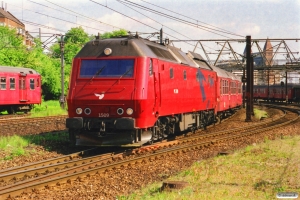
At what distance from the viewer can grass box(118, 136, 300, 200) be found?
8336mm

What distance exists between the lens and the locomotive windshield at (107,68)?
46.0ft

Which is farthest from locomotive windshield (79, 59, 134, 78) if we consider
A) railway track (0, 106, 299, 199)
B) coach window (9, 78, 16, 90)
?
coach window (9, 78, 16, 90)

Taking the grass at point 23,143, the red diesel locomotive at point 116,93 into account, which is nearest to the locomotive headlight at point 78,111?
the red diesel locomotive at point 116,93

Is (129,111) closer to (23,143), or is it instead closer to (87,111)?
(87,111)

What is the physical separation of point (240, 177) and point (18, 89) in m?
25.4

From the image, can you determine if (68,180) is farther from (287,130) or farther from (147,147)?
(287,130)

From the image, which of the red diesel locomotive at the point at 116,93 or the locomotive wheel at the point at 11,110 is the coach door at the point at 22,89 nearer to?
the locomotive wheel at the point at 11,110

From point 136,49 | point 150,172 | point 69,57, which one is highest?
point 69,57

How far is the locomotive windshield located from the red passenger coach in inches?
709

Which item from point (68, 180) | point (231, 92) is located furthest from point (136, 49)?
point (231, 92)

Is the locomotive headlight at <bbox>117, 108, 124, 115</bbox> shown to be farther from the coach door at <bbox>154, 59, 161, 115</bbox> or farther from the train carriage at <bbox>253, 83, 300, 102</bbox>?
the train carriage at <bbox>253, 83, 300, 102</bbox>

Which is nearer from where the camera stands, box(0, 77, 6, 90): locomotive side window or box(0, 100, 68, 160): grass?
box(0, 100, 68, 160): grass

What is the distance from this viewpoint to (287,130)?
22.8 meters

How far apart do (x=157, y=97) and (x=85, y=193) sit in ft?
21.0
